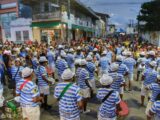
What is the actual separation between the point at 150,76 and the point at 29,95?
488 centimetres

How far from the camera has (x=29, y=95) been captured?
263 inches

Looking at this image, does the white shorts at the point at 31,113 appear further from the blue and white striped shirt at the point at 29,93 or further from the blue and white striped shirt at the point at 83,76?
the blue and white striped shirt at the point at 83,76

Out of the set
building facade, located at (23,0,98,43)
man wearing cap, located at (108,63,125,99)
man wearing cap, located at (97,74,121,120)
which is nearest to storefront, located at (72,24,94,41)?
building facade, located at (23,0,98,43)

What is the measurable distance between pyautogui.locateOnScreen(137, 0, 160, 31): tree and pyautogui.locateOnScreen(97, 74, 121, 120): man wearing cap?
1251 inches

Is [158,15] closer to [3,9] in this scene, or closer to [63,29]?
[63,29]

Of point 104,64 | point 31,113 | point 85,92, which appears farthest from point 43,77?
point 104,64

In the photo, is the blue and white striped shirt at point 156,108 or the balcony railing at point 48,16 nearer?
the blue and white striped shirt at point 156,108

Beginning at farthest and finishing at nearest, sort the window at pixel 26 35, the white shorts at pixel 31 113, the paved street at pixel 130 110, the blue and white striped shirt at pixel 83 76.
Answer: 1. the window at pixel 26 35
2. the paved street at pixel 130 110
3. the blue and white striped shirt at pixel 83 76
4. the white shorts at pixel 31 113

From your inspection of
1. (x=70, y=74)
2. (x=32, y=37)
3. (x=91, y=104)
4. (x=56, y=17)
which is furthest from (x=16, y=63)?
(x=32, y=37)

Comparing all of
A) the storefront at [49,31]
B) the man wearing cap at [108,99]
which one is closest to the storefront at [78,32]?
the storefront at [49,31]

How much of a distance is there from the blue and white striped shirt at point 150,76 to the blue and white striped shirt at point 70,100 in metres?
4.43

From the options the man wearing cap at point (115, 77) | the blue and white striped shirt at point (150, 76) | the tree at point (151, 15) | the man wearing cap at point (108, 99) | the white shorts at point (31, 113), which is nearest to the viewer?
the man wearing cap at point (108, 99)

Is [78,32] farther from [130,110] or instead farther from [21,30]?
[130,110]

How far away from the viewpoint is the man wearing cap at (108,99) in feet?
20.5
